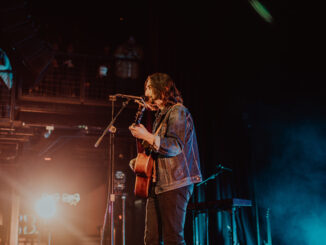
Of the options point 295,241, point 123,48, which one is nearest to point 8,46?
point 123,48

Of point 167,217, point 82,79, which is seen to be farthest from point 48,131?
point 167,217

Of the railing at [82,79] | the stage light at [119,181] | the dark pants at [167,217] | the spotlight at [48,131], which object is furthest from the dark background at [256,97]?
the dark pants at [167,217]

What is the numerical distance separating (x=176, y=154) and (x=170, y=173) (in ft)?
0.47

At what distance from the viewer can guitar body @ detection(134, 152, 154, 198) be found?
254 cm

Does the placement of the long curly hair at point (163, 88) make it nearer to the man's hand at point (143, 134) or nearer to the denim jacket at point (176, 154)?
the denim jacket at point (176, 154)

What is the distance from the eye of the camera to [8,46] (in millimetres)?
5324

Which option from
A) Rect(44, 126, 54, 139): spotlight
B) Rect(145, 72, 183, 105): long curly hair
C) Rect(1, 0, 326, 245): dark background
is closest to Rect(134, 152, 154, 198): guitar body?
Rect(145, 72, 183, 105): long curly hair

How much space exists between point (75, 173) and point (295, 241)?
6.05 meters

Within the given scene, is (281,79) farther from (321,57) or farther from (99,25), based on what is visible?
(99,25)

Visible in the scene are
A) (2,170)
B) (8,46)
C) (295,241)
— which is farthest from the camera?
(2,170)

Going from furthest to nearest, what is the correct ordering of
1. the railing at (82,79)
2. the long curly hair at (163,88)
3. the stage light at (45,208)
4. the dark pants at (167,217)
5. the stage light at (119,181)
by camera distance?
1. the railing at (82,79)
2. the stage light at (45,208)
3. the stage light at (119,181)
4. the long curly hair at (163,88)
5. the dark pants at (167,217)

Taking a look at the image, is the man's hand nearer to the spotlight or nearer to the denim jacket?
the denim jacket

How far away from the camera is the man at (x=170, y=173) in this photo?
2.38m

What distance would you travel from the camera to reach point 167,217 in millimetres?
2375
